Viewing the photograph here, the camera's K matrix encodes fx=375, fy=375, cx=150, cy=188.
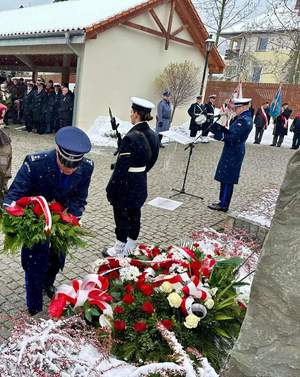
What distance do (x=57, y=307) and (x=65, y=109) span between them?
11600mm

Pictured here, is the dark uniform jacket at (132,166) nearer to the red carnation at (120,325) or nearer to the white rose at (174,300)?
the white rose at (174,300)

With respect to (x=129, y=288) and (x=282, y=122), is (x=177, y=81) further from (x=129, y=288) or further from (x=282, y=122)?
(x=129, y=288)

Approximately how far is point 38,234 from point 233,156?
4.47 m

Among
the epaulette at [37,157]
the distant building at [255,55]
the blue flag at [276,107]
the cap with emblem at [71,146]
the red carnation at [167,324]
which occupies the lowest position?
the red carnation at [167,324]

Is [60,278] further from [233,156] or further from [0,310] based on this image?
[233,156]

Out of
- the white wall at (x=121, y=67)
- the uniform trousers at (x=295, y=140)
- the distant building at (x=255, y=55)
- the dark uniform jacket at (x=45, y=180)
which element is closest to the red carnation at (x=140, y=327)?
the dark uniform jacket at (x=45, y=180)

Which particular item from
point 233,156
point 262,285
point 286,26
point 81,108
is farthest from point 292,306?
point 286,26

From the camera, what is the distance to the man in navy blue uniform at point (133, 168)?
395 centimetres

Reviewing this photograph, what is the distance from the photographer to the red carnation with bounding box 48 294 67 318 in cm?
238

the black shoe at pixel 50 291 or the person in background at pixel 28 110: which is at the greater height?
the person in background at pixel 28 110

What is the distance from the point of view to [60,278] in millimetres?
3859

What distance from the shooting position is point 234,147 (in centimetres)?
630

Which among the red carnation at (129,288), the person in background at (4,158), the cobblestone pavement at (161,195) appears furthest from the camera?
the person in background at (4,158)

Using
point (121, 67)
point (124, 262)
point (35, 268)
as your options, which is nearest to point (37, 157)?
point (35, 268)
